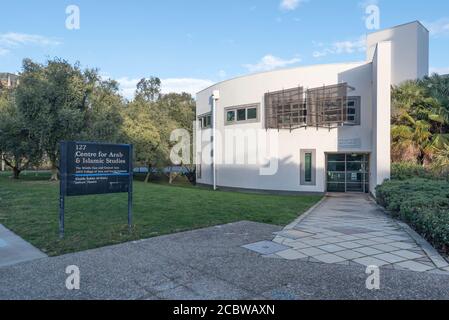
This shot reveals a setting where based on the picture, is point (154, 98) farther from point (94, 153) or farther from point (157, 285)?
point (157, 285)

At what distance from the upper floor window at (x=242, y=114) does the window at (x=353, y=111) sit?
4925mm

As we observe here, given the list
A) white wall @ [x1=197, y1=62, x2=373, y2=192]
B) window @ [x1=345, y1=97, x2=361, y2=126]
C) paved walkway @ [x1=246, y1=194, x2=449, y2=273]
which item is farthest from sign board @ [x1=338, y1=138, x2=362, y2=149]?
paved walkway @ [x1=246, y1=194, x2=449, y2=273]

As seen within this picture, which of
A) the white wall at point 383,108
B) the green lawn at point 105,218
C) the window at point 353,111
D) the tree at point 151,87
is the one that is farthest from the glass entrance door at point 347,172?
the tree at point 151,87

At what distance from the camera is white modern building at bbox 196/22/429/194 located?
15.4 m

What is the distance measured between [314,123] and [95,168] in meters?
13.1

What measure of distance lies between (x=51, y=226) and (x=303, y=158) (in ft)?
44.0

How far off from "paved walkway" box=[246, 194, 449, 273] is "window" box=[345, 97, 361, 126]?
9.01m

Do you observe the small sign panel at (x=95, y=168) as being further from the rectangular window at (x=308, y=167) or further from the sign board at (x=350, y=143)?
the sign board at (x=350, y=143)

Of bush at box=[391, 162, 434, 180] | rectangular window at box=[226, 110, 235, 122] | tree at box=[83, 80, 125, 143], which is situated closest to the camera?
bush at box=[391, 162, 434, 180]

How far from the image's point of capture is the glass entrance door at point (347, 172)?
704 inches

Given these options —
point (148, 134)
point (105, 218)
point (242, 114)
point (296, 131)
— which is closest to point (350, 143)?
point (296, 131)

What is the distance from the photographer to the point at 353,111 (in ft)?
55.6

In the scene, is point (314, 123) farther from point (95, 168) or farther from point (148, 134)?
point (148, 134)

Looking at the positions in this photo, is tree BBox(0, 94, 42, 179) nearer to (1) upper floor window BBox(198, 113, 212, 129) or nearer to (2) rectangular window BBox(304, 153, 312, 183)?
(1) upper floor window BBox(198, 113, 212, 129)
